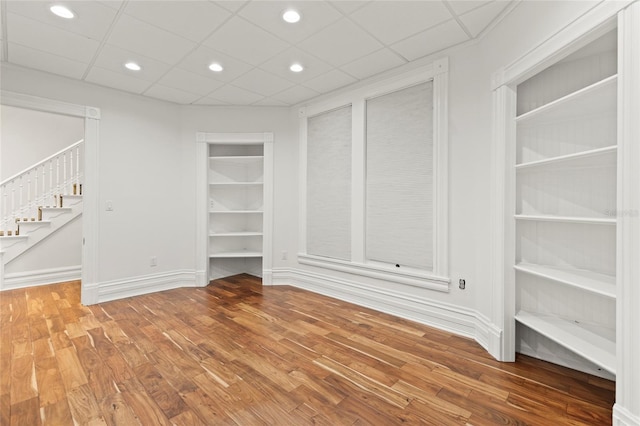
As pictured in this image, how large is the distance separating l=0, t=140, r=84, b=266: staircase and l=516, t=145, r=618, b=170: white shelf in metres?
6.46

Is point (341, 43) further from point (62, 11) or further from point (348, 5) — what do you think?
point (62, 11)

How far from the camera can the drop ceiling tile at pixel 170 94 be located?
375 cm

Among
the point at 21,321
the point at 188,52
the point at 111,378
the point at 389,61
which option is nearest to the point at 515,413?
the point at 111,378

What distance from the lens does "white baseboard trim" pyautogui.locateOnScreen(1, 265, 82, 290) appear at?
432 cm

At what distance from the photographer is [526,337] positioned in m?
2.33

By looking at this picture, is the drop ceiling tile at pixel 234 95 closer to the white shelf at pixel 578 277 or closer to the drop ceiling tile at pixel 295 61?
the drop ceiling tile at pixel 295 61

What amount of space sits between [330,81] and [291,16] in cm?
130

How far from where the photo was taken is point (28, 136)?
532 cm

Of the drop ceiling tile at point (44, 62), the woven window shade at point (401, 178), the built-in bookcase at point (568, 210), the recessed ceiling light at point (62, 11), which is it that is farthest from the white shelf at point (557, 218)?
the drop ceiling tile at point (44, 62)

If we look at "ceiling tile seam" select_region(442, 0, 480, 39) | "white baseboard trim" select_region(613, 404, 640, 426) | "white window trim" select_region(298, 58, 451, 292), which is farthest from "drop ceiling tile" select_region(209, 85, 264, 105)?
"white baseboard trim" select_region(613, 404, 640, 426)

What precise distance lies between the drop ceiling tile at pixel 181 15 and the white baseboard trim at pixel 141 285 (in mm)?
3141

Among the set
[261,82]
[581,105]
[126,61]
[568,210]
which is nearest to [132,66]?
[126,61]

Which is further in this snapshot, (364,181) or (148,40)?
(364,181)

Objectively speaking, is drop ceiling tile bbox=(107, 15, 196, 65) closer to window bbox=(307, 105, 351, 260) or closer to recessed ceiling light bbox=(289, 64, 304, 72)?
recessed ceiling light bbox=(289, 64, 304, 72)
